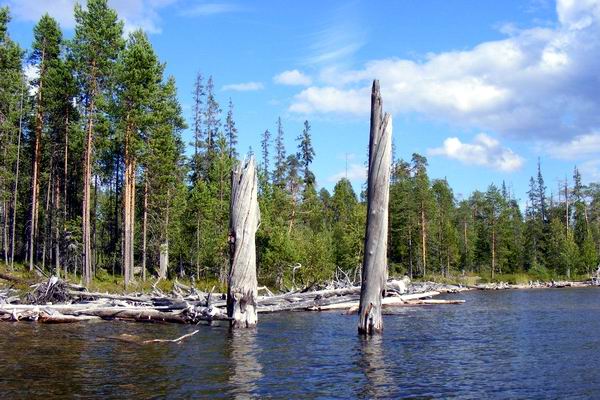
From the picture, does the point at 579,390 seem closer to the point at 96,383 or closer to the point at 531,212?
the point at 96,383

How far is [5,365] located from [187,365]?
421 cm

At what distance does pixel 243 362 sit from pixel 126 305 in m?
11.9

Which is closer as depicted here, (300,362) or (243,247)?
(300,362)

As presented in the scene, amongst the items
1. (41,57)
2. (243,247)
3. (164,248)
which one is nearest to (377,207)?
(243,247)

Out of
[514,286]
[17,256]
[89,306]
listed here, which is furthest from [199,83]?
[89,306]

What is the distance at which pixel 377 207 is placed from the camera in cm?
1800

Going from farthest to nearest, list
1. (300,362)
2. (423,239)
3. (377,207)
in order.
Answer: (423,239) → (377,207) → (300,362)

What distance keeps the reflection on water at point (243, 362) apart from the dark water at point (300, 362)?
0.03 m

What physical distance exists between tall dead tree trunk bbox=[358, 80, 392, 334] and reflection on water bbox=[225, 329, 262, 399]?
4065 mm

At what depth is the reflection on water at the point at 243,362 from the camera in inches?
444

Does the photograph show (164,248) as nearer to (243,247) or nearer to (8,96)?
(8,96)

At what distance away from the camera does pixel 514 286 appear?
247 feet

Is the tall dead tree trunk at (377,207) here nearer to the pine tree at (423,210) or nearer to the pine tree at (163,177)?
the pine tree at (163,177)

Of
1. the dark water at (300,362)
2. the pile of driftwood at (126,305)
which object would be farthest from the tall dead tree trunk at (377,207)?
the pile of driftwood at (126,305)
